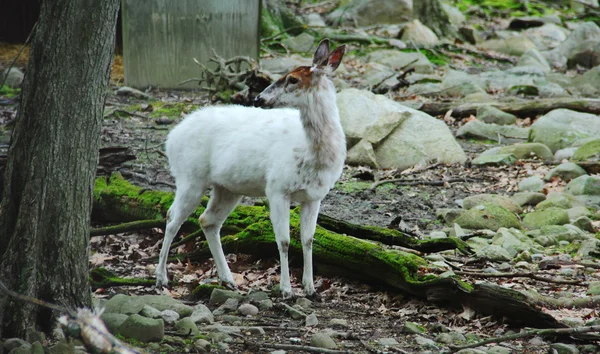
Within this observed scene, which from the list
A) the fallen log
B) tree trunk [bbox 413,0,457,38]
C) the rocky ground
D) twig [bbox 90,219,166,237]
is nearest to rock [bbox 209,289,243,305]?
the rocky ground

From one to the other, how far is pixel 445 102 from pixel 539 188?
16.8 ft

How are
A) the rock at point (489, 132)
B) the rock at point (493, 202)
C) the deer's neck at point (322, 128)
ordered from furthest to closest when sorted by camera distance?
the rock at point (489, 132)
the rock at point (493, 202)
the deer's neck at point (322, 128)

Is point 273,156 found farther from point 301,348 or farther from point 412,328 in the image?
point 301,348

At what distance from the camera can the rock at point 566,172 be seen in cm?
1034

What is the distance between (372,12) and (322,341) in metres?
20.0

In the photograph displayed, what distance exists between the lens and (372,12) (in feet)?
77.9

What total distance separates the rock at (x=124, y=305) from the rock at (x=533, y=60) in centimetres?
1673

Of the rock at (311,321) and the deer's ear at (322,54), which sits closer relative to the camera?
the rock at (311,321)

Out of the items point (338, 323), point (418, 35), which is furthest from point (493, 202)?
point (418, 35)

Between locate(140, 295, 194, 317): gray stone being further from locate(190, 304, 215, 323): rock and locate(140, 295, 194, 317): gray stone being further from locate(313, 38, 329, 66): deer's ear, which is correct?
locate(313, 38, 329, 66): deer's ear

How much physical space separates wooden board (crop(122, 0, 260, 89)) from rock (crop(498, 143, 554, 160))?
570 centimetres

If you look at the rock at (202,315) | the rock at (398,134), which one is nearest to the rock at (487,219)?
the rock at (398,134)

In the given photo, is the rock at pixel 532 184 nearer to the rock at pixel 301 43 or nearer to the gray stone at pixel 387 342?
the gray stone at pixel 387 342

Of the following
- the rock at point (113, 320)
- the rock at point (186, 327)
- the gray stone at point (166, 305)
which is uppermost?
the rock at point (113, 320)
